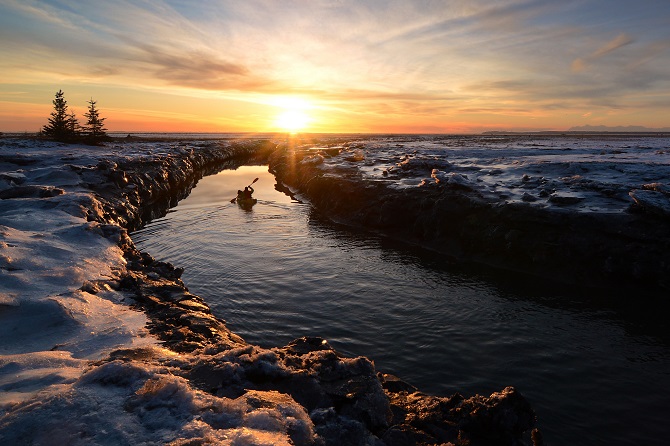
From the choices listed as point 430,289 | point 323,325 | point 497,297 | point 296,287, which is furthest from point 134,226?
point 497,297

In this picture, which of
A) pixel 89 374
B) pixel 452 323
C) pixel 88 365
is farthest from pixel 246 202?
pixel 89 374

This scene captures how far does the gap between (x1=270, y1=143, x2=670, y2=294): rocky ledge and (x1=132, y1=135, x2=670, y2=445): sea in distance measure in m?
1.14

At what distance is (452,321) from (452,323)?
15 centimetres

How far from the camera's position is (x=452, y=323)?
1284 cm

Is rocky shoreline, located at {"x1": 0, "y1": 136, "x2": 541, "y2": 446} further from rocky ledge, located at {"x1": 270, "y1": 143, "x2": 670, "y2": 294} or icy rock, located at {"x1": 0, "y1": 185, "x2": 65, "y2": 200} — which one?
rocky ledge, located at {"x1": 270, "y1": 143, "x2": 670, "y2": 294}

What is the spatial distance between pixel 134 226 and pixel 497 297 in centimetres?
2112

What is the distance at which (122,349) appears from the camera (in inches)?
272

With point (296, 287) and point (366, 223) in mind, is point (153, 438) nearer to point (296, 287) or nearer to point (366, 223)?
point (296, 287)

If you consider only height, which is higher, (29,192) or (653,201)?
(653,201)

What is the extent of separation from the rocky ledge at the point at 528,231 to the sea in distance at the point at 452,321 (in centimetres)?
114

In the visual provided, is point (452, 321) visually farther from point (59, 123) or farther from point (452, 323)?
point (59, 123)

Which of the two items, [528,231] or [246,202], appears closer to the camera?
[528,231]

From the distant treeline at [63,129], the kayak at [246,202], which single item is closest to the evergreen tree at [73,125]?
the distant treeline at [63,129]

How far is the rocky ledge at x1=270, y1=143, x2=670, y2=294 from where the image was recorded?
1584 centimetres
